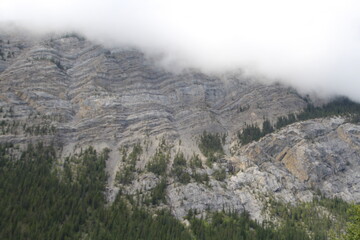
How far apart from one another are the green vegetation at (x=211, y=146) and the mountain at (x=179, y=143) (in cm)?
55

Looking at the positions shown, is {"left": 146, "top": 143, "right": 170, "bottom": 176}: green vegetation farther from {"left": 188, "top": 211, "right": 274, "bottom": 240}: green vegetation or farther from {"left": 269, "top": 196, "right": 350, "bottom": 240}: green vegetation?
{"left": 269, "top": 196, "right": 350, "bottom": 240}: green vegetation

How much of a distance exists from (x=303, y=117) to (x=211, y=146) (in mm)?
55473

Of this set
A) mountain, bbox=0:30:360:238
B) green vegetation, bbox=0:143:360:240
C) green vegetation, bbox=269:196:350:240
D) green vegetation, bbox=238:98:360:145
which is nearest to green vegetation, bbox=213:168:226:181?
mountain, bbox=0:30:360:238

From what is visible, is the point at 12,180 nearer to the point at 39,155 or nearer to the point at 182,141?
the point at 39,155

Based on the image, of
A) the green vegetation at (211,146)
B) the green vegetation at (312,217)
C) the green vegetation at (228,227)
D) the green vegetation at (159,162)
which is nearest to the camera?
the green vegetation at (228,227)

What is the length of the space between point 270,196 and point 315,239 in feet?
88.9

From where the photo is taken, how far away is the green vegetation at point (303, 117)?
172 meters

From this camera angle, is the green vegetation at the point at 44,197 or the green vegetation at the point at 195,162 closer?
the green vegetation at the point at 44,197

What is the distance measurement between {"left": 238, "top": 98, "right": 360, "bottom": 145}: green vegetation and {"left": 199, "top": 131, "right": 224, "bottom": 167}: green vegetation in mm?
12411

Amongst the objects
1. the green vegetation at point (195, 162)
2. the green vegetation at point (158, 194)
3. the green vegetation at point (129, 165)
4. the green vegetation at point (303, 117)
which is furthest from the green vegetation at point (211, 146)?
the green vegetation at point (129, 165)

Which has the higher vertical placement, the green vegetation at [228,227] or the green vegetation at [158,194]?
the green vegetation at [228,227]

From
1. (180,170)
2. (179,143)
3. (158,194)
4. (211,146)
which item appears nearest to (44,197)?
(158,194)

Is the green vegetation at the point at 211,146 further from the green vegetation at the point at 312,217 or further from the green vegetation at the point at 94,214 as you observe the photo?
the green vegetation at the point at 312,217

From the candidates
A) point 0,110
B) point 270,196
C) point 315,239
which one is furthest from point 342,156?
point 0,110
